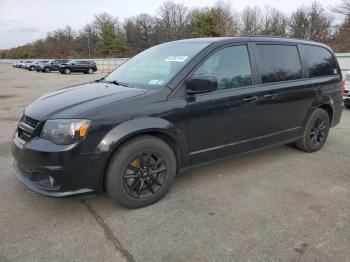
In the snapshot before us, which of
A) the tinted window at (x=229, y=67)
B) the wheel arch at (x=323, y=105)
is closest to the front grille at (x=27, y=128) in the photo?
the tinted window at (x=229, y=67)

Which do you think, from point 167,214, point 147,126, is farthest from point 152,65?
point 167,214

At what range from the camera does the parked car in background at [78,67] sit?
114 feet

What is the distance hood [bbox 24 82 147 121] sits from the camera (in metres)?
3.24

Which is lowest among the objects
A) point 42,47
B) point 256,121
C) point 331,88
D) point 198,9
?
point 256,121

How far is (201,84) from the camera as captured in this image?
3.58 meters

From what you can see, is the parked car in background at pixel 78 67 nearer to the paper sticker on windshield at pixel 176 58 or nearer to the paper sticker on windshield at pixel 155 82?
the paper sticker on windshield at pixel 176 58

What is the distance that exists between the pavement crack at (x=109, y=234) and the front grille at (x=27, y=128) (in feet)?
3.03

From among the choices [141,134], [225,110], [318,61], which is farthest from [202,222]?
[318,61]

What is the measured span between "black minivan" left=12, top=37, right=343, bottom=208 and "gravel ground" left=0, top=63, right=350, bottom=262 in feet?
1.12

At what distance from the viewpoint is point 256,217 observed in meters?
3.39

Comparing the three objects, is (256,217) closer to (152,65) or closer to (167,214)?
(167,214)

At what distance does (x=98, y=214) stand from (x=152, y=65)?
1879 mm

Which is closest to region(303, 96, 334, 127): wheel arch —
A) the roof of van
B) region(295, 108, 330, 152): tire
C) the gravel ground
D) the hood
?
region(295, 108, 330, 152): tire

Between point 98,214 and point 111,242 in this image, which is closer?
point 111,242
